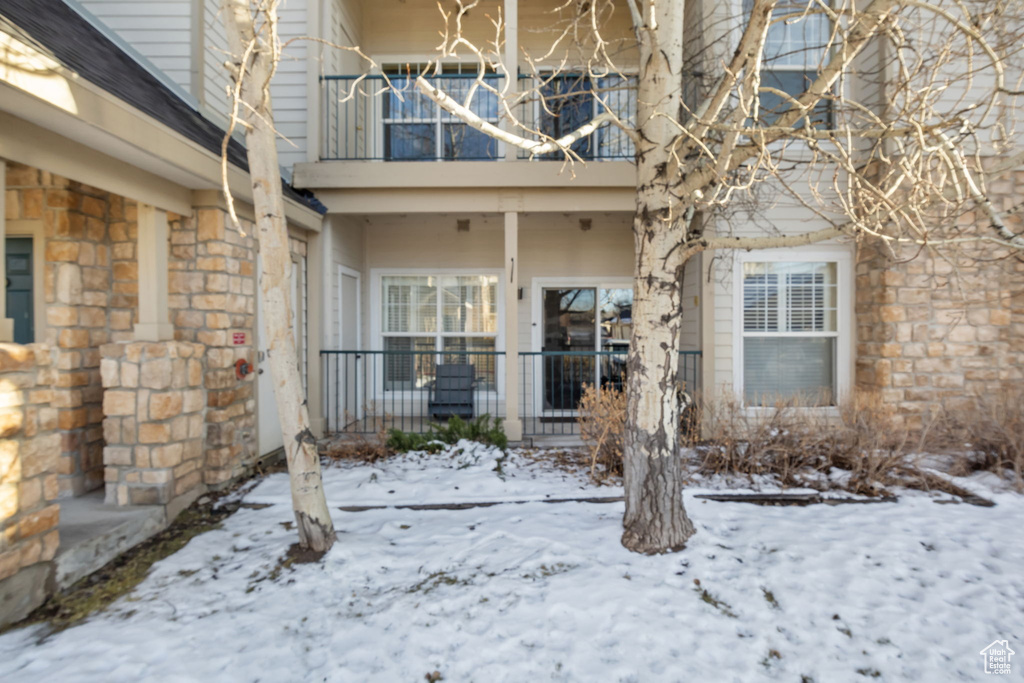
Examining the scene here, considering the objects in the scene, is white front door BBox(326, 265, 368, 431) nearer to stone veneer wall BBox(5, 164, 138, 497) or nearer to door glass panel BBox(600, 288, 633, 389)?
stone veneer wall BBox(5, 164, 138, 497)

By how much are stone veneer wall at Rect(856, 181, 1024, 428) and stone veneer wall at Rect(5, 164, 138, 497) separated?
22.7 feet

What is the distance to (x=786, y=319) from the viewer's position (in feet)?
19.4

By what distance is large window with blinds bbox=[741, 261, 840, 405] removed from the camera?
591 centimetres

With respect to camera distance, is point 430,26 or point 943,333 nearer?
point 943,333

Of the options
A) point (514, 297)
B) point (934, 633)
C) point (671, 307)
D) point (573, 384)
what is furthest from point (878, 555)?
point (573, 384)

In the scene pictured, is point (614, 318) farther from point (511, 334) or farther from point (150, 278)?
point (150, 278)

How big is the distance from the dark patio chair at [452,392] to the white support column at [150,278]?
11.1 feet

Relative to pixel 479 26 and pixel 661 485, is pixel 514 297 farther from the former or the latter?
pixel 479 26

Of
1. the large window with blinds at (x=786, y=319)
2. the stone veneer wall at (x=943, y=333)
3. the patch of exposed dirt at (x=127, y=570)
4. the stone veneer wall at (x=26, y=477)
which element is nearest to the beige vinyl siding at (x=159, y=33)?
the stone veneer wall at (x=26, y=477)

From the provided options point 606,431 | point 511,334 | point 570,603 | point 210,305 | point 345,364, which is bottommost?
point 570,603

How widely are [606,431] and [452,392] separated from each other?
8.95 feet

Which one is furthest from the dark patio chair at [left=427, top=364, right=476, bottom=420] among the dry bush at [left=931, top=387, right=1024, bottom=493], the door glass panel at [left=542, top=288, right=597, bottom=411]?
the dry bush at [left=931, top=387, right=1024, bottom=493]

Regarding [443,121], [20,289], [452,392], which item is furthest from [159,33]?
[452,392]

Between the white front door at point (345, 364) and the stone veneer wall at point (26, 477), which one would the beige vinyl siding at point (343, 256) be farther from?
the stone veneer wall at point (26, 477)
